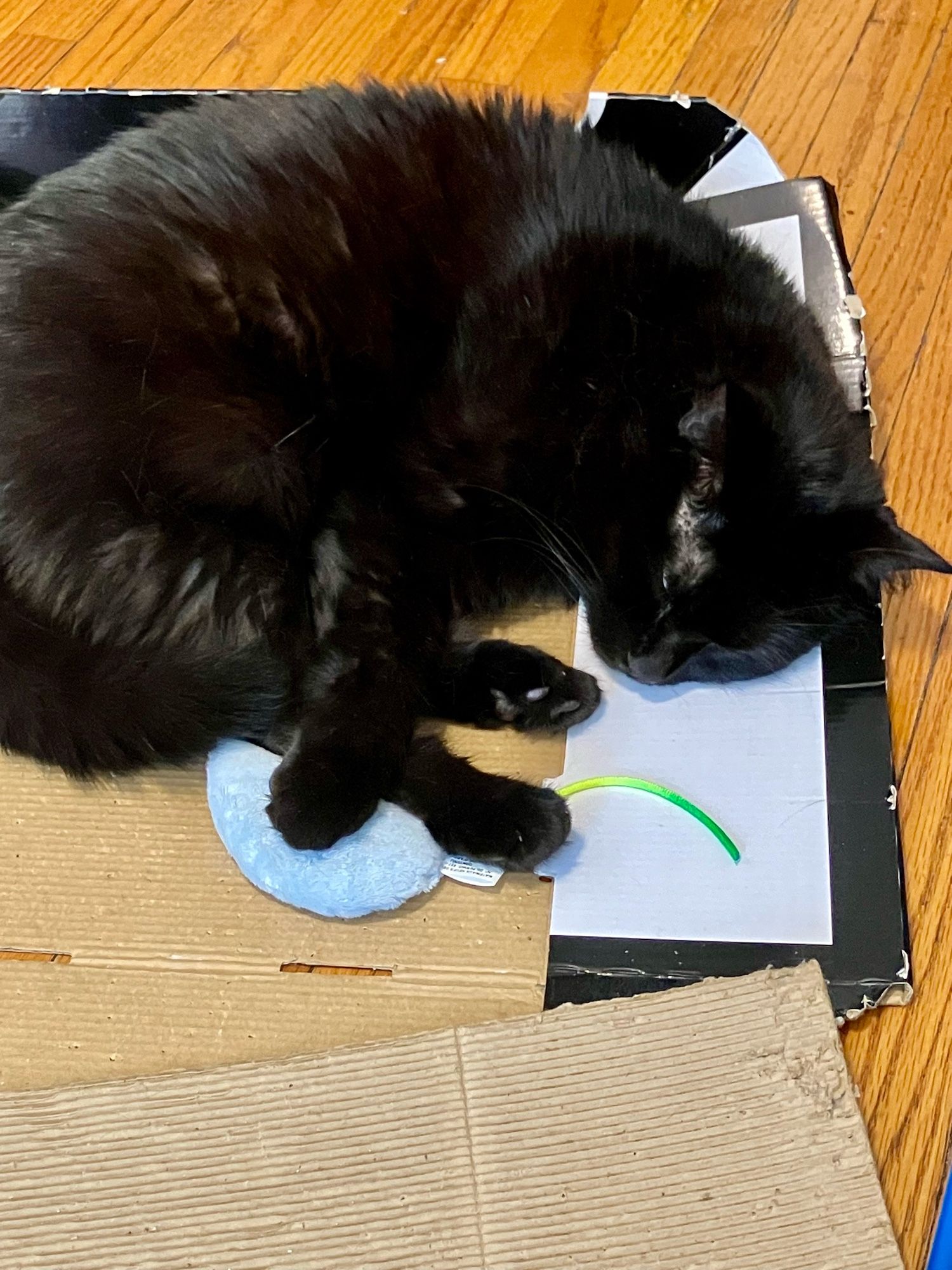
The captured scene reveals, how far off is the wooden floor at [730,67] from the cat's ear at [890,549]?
43 cm

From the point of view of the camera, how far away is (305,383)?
109cm

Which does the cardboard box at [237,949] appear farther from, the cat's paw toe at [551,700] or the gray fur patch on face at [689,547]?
the gray fur patch on face at [689,547]

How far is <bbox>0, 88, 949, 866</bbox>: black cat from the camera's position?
38.7 inches

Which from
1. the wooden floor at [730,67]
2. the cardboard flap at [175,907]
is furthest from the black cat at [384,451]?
the wooden floor at [730,67]

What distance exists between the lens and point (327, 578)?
1.11 m

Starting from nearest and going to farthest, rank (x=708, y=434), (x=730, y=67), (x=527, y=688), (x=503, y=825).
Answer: (x=708, y=434) < (x=503, y=825) < (x=527, y=688) < (x=730, y=67)

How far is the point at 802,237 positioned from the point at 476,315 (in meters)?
0.64

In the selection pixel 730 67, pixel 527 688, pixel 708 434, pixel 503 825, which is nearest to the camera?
pixel 708 434

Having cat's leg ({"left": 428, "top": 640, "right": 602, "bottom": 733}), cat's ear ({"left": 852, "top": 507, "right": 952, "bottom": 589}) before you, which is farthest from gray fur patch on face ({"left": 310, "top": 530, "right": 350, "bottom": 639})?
cat's ear ({"left": 852, "top": 507, "right": 952, "bottom": 589})

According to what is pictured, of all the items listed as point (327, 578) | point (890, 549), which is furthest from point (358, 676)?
point (890, 549)

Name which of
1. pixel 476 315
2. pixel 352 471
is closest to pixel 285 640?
pixel 352 471

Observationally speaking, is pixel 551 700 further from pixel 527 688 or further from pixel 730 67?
pixel 730 67

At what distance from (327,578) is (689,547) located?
39 cm

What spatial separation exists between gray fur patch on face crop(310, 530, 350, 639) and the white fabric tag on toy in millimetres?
284
